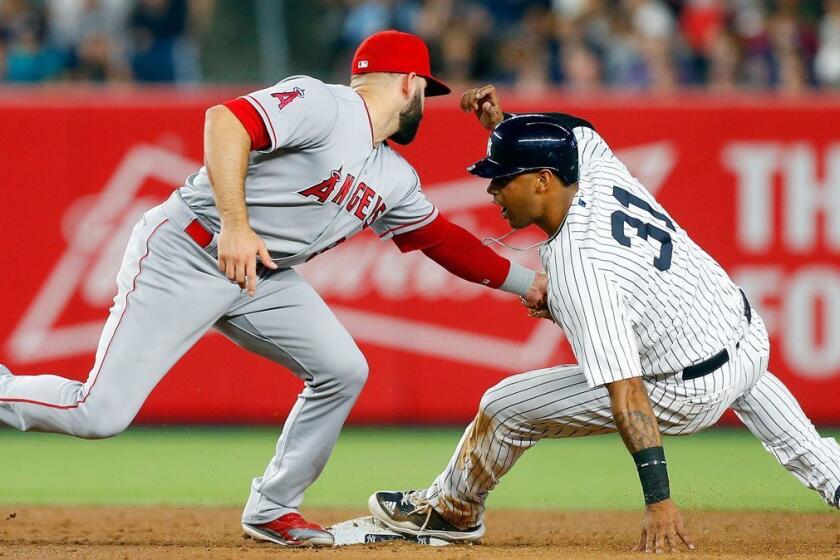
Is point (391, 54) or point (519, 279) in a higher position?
point (391, 54)

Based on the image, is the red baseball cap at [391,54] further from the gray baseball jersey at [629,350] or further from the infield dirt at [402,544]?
the infield dirt at [402,544]

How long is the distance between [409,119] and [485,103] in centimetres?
42

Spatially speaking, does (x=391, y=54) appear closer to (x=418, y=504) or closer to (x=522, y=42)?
(x=418, y=504)

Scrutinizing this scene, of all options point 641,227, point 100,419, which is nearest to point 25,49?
point 100,419

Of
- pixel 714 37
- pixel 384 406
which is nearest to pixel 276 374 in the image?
pixel 384 406

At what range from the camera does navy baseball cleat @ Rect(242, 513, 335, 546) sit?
466cm

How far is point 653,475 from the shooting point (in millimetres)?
3826

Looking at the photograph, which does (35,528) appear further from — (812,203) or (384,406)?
(812,203)

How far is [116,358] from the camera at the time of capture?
14.0 ft

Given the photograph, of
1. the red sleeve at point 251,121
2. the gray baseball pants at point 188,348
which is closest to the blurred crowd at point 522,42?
the gray baseball pants at point 188,348

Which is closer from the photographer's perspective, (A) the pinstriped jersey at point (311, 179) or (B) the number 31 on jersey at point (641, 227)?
(B) the number 31 on jersey at point (641, 227)

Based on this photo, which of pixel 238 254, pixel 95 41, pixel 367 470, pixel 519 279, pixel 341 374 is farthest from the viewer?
pixel 95 41

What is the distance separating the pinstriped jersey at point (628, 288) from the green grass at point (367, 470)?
5.69 ft

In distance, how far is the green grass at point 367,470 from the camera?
19.7 feet
